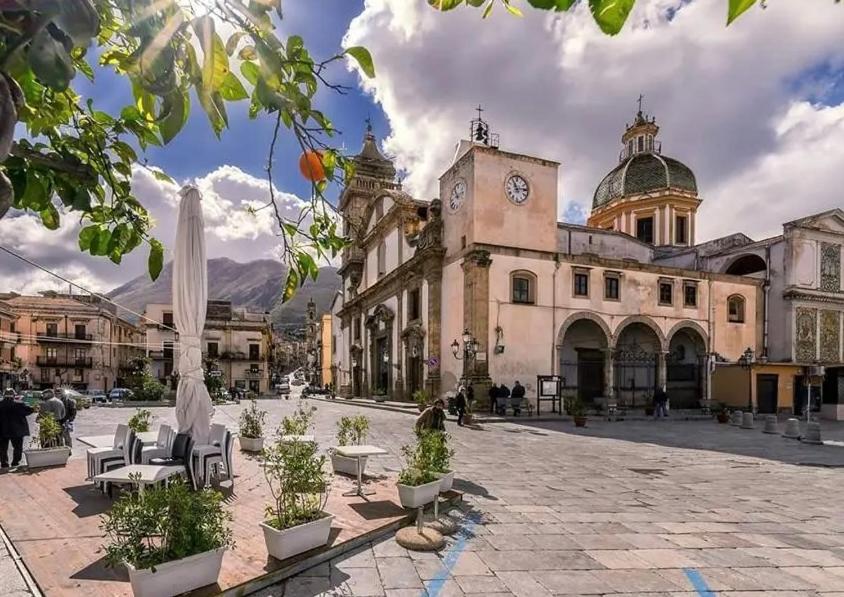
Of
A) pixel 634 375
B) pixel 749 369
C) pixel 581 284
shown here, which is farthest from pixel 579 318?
pixel 749 369

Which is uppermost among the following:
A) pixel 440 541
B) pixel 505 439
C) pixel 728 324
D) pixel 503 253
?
pixel 503 253

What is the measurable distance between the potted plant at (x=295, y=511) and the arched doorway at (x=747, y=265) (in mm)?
33576

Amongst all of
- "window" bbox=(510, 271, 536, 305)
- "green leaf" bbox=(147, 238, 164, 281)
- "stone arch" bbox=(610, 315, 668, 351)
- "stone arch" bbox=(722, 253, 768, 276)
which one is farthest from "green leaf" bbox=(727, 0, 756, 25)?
"stone arch" bbox=(722, 253, 768, 276)

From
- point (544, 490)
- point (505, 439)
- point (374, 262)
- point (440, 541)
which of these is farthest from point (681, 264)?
point (440, 541)

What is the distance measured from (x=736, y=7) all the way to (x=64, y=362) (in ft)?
188

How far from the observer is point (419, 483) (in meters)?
6.30

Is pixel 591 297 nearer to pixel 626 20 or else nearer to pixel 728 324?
pixel 728 324

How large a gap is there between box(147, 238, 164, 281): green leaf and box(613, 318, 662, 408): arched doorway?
26535 mm

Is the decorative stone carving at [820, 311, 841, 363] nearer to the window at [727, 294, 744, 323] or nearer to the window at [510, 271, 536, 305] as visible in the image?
the window at [727, 294, 744, 323]

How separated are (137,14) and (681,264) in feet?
124

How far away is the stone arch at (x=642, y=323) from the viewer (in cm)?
2512

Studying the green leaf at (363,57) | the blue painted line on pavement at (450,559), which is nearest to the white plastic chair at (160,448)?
the blue painted line on pavement at (450,559)

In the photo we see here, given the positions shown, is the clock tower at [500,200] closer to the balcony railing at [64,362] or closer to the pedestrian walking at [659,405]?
the pedestrian walking at [659,405]

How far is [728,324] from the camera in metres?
28.2
